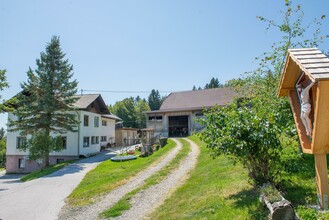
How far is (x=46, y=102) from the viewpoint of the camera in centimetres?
2573

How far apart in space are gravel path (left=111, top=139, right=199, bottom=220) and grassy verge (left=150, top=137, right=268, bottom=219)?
42 cm

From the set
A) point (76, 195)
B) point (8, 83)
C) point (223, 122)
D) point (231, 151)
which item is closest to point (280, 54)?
point (223, 122)

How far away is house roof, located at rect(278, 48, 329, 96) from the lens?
4.08 m

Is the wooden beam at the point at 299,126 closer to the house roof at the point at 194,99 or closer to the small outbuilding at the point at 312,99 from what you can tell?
the small outbuilding at the point at 312,99

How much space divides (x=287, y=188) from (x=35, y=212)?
9386 mm

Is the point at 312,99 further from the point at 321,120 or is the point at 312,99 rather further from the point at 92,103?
the point at 92,103

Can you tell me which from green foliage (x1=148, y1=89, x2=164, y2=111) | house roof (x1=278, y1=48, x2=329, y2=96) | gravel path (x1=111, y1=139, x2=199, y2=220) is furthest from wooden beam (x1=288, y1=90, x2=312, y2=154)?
green foliage (x1=148, y1=89, x2=164, y2=111)

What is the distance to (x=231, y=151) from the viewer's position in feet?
21.7

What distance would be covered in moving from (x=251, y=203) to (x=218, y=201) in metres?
1.20

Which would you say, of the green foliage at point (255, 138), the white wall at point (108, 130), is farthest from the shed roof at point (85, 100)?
the green foliage at point (255, 138)

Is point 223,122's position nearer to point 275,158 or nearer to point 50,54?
point 275,158

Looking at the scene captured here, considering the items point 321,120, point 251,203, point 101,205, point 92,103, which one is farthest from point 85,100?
point 321,120

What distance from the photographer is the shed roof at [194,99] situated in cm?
3984

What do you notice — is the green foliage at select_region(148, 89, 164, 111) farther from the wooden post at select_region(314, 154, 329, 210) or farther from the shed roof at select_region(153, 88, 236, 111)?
the wooden post at select_region(314, 154, 329, 210)
